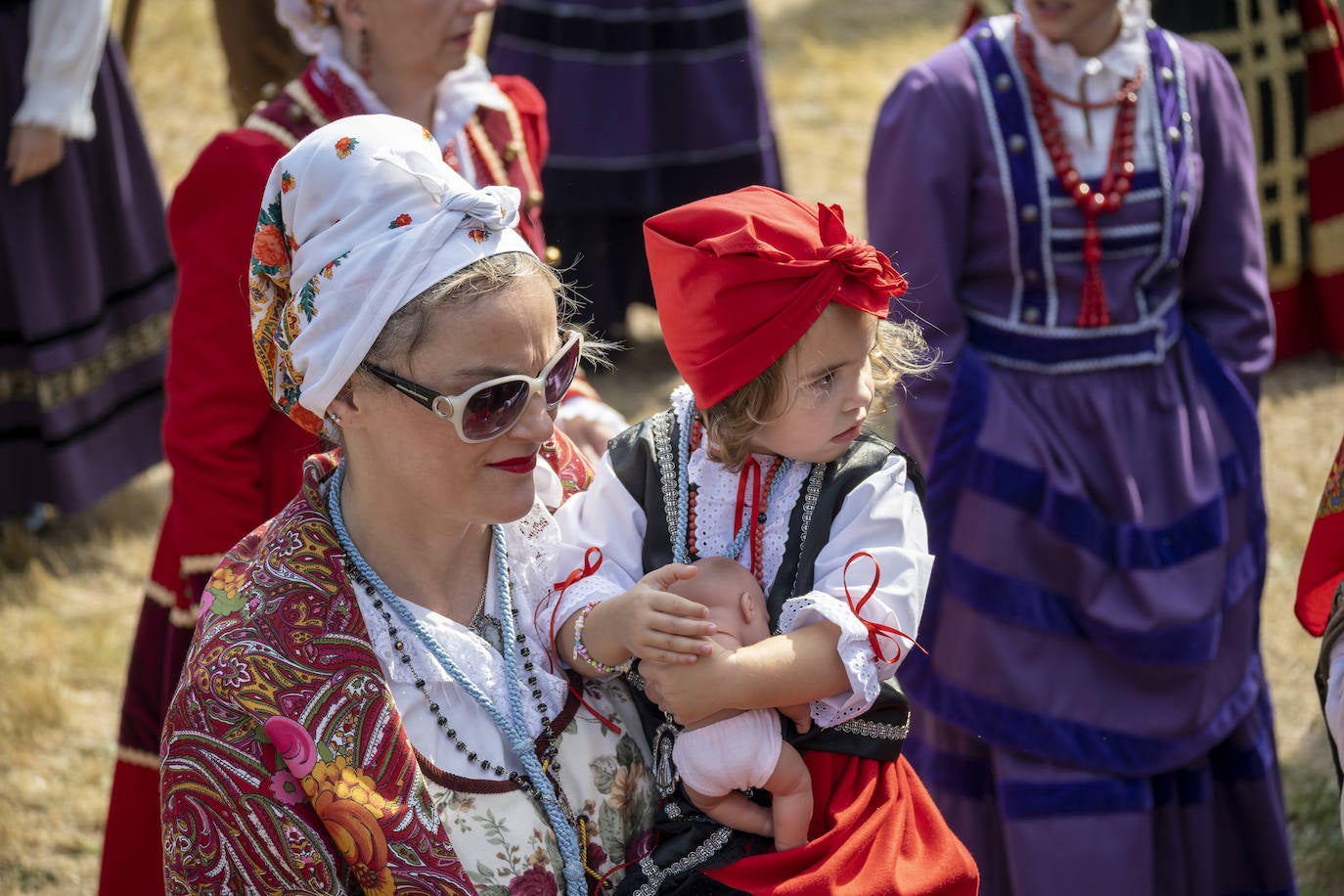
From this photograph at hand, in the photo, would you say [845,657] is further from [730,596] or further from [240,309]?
[240,309]

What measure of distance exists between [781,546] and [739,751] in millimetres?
292

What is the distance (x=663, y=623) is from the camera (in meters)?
1.88

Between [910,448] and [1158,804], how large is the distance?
92 centimetres

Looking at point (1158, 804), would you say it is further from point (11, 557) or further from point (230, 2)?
point (11, 557)

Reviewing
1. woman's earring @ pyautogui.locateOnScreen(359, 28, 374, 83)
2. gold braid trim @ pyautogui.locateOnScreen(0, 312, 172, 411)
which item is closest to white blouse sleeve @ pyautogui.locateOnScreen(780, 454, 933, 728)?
woman's earring @ pyautogui.locateOnScreen(359, 28, 374, 83)

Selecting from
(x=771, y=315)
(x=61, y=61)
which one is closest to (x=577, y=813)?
(x=771, y=315)

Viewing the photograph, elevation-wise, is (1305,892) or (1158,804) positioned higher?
(1158,804)

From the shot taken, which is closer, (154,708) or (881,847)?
(881,847)

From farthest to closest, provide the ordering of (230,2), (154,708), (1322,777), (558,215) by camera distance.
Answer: (558,215) → (230,2) → (1322,777) → (154,708)

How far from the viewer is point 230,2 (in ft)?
14.4

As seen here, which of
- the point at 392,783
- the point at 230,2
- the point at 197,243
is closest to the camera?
the point at 392,783

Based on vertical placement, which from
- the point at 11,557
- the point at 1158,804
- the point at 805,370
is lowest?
the point at 11,557

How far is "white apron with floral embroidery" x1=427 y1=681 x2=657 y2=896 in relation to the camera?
1900 millimetres

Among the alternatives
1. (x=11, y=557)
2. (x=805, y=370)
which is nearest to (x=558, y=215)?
(x=11, y=557)
